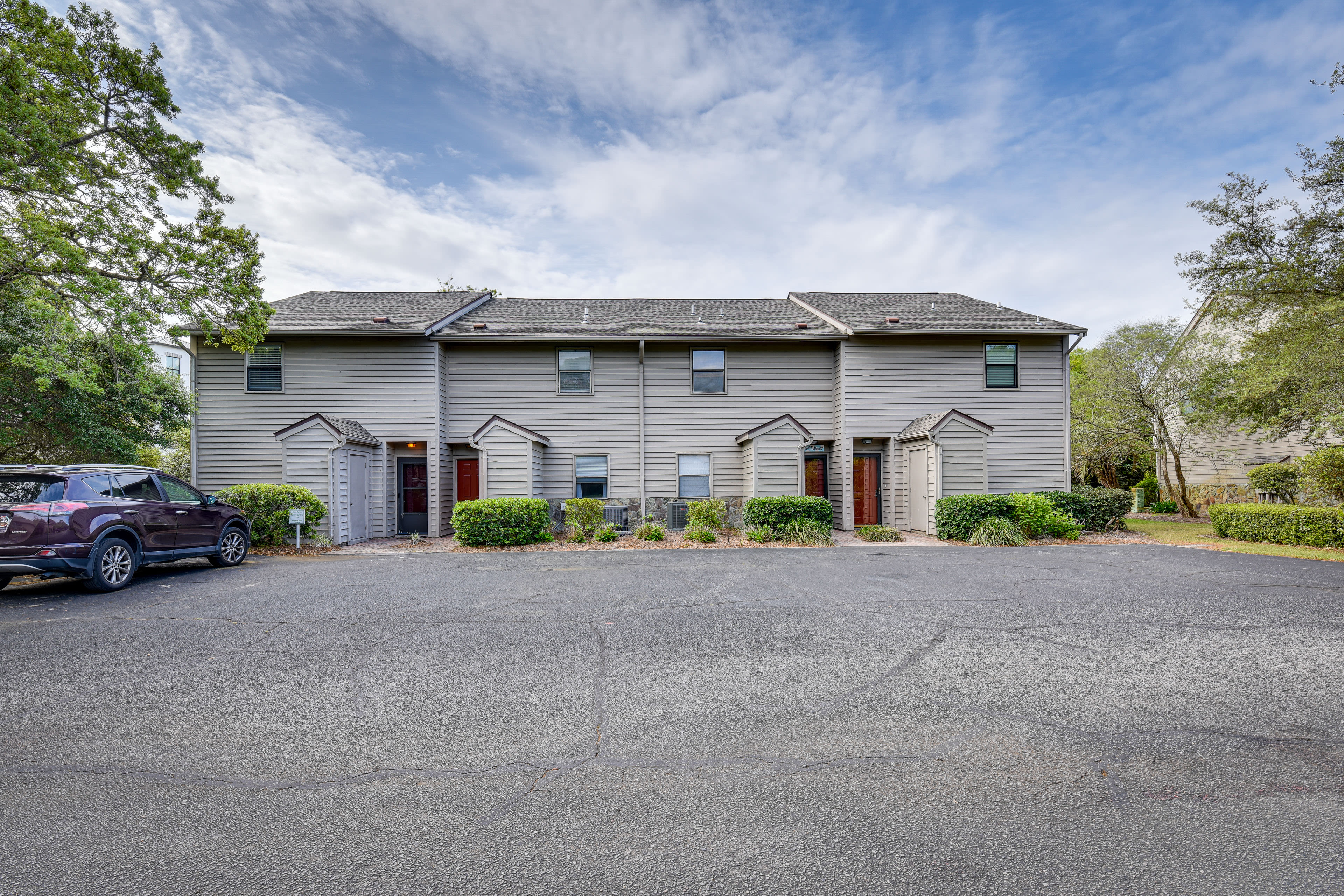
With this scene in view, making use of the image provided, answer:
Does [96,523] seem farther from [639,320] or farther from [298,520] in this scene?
[639,320]

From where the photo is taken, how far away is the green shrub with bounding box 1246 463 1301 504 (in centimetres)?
1516

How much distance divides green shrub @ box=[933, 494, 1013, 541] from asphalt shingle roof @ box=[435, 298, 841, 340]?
17.6ft

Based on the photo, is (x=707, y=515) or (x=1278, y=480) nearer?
(x=707, y=515)

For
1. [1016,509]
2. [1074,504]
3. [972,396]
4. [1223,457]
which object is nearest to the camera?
[1016,509]

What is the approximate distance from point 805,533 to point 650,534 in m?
3.51

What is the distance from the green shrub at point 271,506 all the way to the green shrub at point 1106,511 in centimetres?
1838

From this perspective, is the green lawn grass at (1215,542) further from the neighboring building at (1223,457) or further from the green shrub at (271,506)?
the green shrub at (271,506)

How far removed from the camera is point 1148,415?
19719mm

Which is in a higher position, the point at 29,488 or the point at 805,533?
the point at 29,488

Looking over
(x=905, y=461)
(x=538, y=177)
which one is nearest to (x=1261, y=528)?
(x=905, y=461)

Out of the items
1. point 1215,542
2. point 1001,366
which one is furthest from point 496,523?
point 1215,542

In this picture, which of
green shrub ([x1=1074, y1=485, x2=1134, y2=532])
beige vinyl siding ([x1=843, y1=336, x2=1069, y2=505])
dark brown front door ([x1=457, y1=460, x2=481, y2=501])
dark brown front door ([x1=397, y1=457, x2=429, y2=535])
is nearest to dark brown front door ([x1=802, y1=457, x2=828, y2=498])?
beige vinyl siding ([x1=843, y1=336, x2=1069, y2=505])

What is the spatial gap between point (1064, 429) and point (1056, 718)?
48.7ft

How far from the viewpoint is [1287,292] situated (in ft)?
38.4
